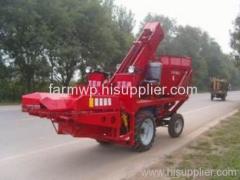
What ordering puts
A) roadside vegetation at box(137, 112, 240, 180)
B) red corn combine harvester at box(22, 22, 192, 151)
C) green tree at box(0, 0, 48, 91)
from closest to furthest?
roadside vegetation at box(137, 112, 240, 180)
red corn combine harvester at box(22, 22, 192, 151)
green tree at box(0, 0, 48, 91)

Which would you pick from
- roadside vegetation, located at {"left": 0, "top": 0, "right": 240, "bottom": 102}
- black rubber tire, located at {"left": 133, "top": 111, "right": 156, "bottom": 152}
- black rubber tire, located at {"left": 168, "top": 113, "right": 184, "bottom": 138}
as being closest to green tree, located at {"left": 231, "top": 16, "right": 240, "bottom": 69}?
roadside vegetation, located at {"left": 0, "top": 0, "right": 240, "bottom": 102}

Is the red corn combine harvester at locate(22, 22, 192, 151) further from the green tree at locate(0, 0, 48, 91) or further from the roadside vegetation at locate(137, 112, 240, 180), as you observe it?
the green tree at locate(0, 0, 48, 91)

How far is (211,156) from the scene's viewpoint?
9.47 m

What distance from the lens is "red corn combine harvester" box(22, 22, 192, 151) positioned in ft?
28.4

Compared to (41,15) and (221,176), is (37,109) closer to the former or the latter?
(221,176)

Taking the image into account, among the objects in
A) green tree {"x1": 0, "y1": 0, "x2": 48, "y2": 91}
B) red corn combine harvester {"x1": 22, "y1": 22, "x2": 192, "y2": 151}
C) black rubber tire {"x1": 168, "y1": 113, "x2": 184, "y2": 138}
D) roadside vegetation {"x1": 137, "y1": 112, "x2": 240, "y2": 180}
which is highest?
green tree {"x1": 0, "y1": 0, "x2": 48, "y2": 91}

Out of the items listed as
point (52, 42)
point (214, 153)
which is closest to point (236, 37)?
point (52, 42)

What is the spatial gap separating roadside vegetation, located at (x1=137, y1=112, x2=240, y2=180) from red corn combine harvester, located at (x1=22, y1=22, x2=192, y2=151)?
109 cm

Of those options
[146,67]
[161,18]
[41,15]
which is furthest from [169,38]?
[146,67]

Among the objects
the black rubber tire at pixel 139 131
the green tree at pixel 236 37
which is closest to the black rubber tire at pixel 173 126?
the black rubber tire at pixel 139 131

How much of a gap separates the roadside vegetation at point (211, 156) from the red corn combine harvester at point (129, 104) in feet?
3.59

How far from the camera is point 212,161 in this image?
8.94 m

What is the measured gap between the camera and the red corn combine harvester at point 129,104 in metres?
8.66

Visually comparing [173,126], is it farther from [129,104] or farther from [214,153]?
[129,104]
